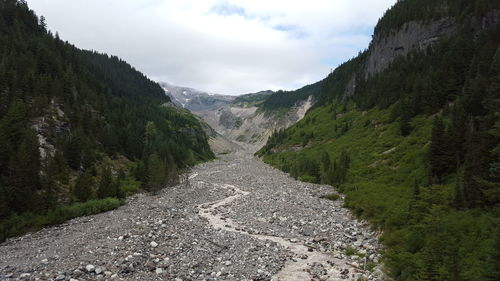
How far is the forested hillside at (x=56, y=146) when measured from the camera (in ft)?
123

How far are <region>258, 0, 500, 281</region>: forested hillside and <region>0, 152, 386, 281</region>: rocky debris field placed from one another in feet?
11.8

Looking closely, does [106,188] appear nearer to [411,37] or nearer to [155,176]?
[155,176]

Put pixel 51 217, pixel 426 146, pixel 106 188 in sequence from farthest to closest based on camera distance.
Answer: pixel 106 188 < pixel 426 146 < pixel 51 217

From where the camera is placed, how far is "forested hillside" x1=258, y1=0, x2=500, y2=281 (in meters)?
16.6

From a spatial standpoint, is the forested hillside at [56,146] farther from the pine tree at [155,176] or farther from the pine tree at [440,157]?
the pine tree at [440,157]

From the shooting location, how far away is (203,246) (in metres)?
25.5

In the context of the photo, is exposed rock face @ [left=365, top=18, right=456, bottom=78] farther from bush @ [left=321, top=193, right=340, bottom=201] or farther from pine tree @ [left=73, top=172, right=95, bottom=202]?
pine tree @ [left=73, top=172, right=95, bottom=202]

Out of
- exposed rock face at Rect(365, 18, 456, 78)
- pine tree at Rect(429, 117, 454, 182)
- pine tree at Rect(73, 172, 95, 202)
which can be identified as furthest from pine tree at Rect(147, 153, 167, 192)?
exposed rock face at Rect(365, 18, 456, 78)

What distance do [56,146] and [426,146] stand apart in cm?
6402

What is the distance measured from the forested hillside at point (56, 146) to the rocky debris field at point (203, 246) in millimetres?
5201

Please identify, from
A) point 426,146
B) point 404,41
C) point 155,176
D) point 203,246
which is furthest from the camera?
point 404,41

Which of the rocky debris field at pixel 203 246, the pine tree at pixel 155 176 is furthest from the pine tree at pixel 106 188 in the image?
the pine tree at pixel 155 176

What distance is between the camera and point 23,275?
1914 centimetres

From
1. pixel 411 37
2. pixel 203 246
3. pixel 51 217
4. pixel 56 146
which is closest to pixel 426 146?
pixel 203 246
